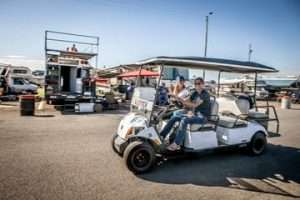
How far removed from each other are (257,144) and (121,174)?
11.7 feet

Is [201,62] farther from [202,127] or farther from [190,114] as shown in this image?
[202,127]

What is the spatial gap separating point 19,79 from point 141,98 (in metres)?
18.6

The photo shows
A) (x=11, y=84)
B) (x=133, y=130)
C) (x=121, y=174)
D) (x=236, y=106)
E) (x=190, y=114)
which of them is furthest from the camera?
(x=11, y=84)

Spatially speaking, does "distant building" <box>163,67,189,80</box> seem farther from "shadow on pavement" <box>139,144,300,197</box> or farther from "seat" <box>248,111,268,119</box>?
"shadow on pavement" <box>139,144,300,197</box>

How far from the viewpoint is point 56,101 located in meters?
12.5

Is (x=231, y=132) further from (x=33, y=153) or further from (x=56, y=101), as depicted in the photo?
(x=56, y=101)

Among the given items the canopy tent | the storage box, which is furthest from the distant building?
the storage box

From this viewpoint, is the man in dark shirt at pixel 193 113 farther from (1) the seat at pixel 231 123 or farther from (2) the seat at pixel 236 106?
(2) the seat at pixel 236 106

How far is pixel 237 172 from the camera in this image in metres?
4.61

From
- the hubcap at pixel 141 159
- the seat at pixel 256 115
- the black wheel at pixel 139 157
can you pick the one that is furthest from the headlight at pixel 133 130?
the seat at pixel 256 115

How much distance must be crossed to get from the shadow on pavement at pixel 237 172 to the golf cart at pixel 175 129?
0.31 m

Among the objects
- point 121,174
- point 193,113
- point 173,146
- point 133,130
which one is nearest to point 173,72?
point 193,113

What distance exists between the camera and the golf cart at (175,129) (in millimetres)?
4328

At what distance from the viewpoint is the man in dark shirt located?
471 cm
